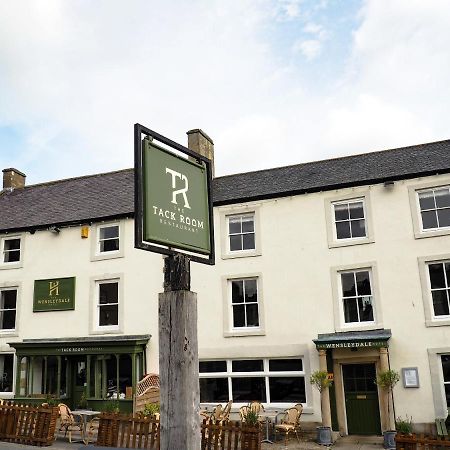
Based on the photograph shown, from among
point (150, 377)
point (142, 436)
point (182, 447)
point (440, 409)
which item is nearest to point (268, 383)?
Answer: point (150, 377)

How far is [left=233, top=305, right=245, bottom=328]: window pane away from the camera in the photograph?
1756cm

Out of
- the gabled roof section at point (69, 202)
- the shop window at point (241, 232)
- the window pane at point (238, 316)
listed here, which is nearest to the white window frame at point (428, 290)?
the shop window at point (241, 232)

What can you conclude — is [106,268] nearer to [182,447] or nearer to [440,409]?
[440,409]

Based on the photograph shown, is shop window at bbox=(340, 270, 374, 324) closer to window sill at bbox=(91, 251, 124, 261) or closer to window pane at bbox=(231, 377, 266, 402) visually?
window pane at bbox=(231, 377, 266, 402)

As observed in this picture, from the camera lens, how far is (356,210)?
17.0 m

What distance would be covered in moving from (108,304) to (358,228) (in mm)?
9397

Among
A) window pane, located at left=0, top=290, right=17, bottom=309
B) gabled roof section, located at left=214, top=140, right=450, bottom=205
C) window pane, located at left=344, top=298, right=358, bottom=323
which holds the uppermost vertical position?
gabled roof section, located at left=214, top=140, right=450, bottom=205

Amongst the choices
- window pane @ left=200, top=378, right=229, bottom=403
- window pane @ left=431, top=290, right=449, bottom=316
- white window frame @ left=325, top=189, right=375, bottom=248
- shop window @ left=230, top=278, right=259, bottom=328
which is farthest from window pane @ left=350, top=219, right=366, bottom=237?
window pane @ left=200, top=378, right=229, bottom=403

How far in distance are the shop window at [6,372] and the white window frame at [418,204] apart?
52.0ft

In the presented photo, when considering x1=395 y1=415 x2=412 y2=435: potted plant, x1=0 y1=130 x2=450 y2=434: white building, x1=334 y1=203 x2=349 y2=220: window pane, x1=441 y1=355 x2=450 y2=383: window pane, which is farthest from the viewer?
x1=334 y1=203 x2=349 y2=220: window pane

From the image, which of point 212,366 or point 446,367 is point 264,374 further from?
point 446,367

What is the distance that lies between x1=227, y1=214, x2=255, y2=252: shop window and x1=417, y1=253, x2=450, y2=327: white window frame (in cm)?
553

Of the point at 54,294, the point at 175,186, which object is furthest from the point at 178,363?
the point at 54,294

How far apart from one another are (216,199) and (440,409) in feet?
31.9
